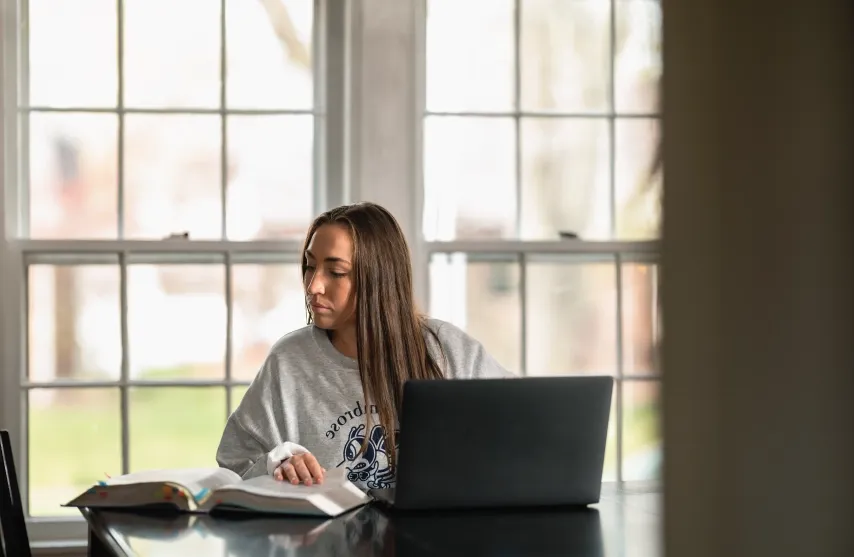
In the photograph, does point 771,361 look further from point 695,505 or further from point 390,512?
point 390,512

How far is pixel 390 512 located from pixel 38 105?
6.88 feet

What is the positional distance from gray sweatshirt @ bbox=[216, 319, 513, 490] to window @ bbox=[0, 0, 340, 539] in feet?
2.78

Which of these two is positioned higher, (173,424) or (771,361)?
(771,361)

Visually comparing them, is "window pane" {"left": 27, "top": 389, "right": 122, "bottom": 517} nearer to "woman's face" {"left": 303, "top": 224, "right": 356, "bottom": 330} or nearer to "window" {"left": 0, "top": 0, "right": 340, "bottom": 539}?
"window" {"left": 0, "top": 0, "right": 340, "bottom": 539}

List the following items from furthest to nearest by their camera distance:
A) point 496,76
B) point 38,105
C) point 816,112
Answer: point 496,76 < point 38,105 < point 816,112

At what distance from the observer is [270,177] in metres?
3.51

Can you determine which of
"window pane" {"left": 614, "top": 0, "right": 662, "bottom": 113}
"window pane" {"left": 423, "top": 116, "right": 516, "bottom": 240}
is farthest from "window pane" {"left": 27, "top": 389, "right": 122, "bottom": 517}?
"window pane" {"left": 614, "top": 0, "right": 662, "bottom": 113}

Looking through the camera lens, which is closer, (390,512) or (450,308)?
(390,512)

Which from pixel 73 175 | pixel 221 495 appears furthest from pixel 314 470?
pixel 73 175

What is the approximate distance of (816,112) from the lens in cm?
30

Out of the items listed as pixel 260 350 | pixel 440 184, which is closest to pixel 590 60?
pixel 440 184

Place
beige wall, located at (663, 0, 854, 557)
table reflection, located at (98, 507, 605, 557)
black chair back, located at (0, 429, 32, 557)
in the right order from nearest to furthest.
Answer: beige wall, located at (663, 0, 854, 557) → table reflection, located at (98, 507, 605, 557) → black chair back, located at (0, 429, 32, 557)

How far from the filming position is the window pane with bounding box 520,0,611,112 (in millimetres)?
3656

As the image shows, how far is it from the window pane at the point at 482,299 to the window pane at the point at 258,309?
486 millimetres
